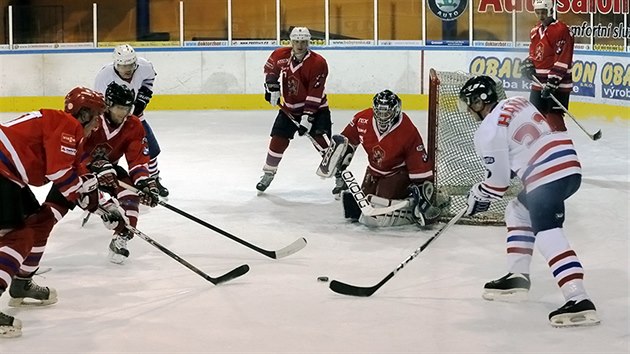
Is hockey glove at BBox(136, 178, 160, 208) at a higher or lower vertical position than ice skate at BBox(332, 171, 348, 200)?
higher

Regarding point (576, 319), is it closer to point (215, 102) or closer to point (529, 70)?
point (529, 70)

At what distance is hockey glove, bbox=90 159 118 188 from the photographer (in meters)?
4.58

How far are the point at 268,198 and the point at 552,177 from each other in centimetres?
288

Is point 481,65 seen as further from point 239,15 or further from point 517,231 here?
point 517,231

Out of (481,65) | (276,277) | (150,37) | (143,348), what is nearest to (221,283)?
(276,277)

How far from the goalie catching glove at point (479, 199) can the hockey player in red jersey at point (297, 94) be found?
8.88ft

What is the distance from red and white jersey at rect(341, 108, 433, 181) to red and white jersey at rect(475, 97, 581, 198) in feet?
5.13

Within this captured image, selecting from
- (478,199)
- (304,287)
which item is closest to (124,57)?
(304,287)

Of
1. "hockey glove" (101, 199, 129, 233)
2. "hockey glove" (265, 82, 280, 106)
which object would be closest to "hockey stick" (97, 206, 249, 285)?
"hockey glove" (101, 199, 129, 233)

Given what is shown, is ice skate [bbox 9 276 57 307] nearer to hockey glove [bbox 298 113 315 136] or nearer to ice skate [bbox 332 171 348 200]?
ice skate [bbox 332 171 348 200]

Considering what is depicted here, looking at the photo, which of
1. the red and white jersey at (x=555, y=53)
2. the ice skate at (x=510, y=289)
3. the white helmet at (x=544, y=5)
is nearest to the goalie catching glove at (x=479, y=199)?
the ice skate at (x=510, y=289)

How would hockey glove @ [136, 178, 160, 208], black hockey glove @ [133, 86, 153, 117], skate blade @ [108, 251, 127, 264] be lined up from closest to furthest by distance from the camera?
hockey glove @ [136, 178, 160, 208]
skate blade @ [108, 251, 127, 264]
black hockey glove @ [133, 86, 153, 117]

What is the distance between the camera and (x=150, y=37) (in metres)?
11.6

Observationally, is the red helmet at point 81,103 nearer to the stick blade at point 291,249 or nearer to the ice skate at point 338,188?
the stick blade at point 291,249
